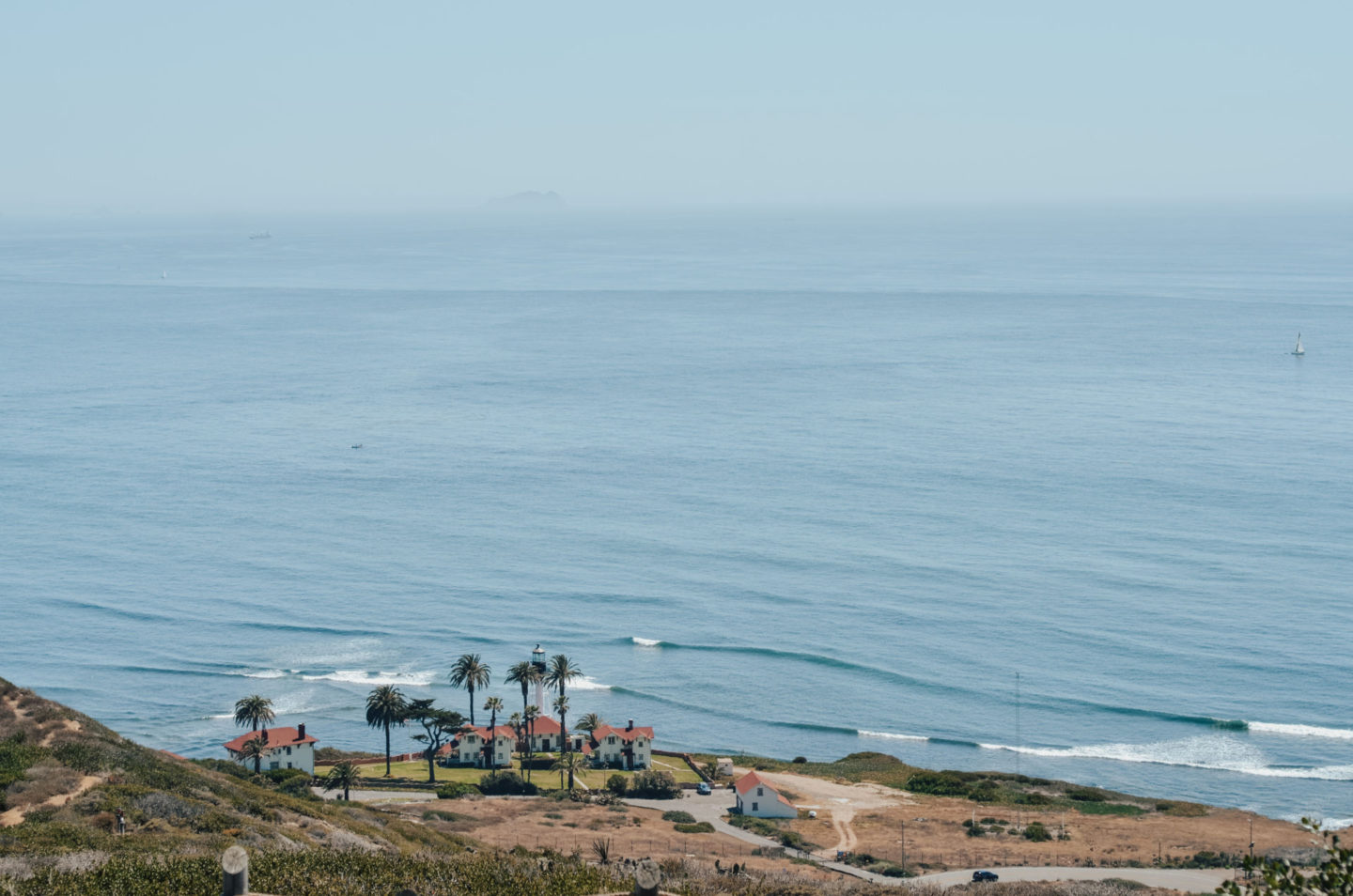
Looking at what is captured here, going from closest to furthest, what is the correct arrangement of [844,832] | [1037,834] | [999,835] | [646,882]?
1. [646,882]
2. [1037,834]
3. [999,835]
4. [844,832]

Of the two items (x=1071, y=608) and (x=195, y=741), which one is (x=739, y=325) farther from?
(x=195, y=741)

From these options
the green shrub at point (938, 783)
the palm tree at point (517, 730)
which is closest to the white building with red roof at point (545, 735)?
the palm tree at point (517, 730)

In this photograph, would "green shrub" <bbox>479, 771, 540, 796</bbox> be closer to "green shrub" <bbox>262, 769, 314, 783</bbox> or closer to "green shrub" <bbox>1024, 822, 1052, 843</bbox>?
"green shrub" <bbox>262, 769, 314, 783</bbox>

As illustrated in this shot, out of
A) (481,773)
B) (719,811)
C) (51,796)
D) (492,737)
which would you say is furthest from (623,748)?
(51,796)

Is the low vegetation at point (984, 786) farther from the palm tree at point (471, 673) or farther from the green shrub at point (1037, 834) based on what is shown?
the palm tree at point (471, 673)

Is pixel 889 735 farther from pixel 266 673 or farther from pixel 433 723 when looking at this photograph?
pixel 266 673
